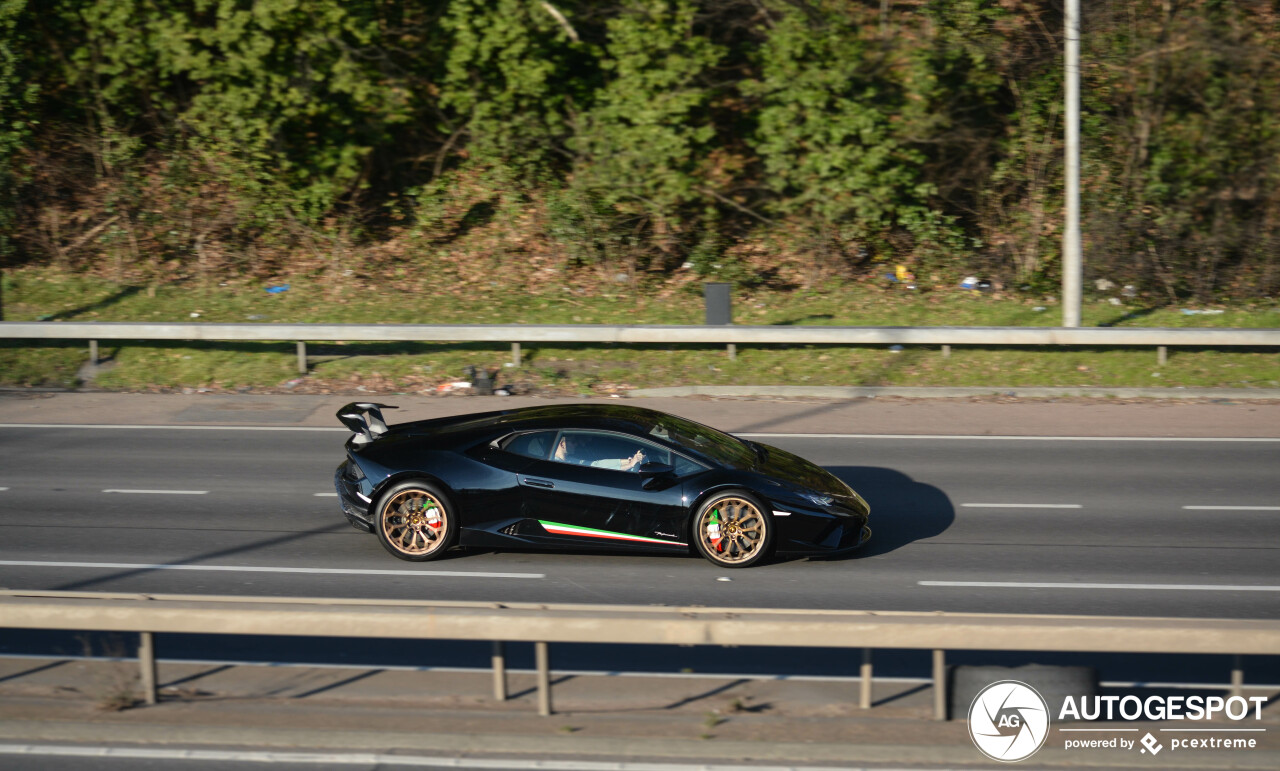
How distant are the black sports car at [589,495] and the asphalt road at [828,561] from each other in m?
0.26

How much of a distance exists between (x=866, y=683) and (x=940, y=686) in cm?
41

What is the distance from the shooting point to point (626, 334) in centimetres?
1730

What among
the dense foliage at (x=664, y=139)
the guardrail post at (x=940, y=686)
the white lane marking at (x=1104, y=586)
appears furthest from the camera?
the dense foliage at (x=664, y=139)

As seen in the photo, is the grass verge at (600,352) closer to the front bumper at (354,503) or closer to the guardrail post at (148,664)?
the front bumper at (354,503)

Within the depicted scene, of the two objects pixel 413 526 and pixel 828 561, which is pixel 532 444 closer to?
pixel 413 526

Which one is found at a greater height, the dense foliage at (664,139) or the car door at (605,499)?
the dense foliage at (664,139)

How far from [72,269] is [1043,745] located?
21.6 metres

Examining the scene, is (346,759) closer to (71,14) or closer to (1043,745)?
(1043,745)

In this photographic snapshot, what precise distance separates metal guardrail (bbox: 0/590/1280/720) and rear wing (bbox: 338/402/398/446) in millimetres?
3990

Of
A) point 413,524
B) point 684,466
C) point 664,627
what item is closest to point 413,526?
point 413,524

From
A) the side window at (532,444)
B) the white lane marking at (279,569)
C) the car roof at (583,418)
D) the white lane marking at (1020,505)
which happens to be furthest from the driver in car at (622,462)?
the white lane marking at (1020,505)

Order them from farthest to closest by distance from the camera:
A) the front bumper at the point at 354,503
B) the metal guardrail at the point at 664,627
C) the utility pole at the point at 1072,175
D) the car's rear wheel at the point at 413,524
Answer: the utility pole at the point at 1072,175
the front bumper at the point at 354,503
the car's rear wheel at the point at 413,524
the metal guardrail at the point at 664,627

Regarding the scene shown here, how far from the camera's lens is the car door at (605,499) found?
8914mm

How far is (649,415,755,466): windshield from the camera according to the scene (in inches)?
364
